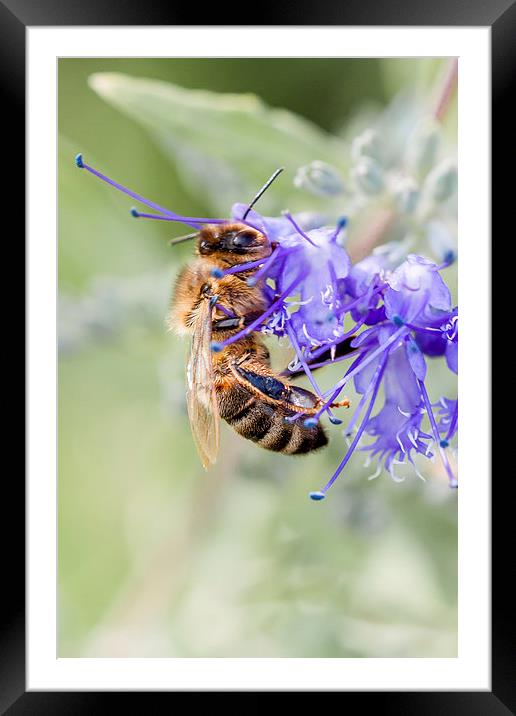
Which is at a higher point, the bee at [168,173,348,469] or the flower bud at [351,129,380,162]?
the flower bud at [351,129,380,162]

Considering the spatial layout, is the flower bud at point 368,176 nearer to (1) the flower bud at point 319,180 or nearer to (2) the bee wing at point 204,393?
(1) the flower bud at point 319,180

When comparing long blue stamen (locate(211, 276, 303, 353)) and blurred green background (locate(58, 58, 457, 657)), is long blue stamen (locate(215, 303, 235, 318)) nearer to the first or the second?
long blue stamen (locate(211, 276, 303, 353))

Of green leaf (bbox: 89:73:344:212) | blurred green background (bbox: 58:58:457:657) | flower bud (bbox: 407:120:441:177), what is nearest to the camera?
flower bud (bbox: 407:120:441:177)

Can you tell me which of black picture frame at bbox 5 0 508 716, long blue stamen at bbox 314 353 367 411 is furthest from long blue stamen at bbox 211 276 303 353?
black picture frame at bbox 5 0 508 716

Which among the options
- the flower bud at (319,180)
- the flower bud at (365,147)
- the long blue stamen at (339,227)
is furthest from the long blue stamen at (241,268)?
the flower bud at (365,147)
